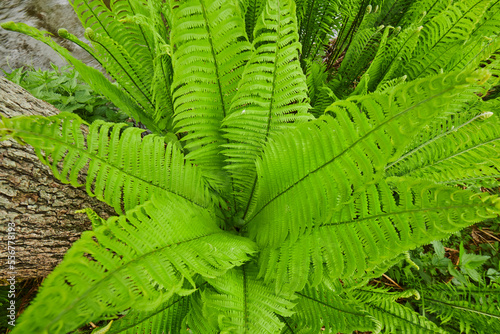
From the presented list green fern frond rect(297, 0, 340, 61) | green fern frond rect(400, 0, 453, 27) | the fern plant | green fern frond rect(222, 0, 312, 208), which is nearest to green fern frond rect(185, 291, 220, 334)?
the fern plant

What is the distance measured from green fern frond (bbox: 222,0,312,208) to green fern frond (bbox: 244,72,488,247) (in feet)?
0.47

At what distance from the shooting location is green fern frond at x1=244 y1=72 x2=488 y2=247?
57 centimetres

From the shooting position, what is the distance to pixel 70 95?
162cm

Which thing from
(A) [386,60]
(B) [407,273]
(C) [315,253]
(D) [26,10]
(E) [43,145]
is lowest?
(B) [407,273]

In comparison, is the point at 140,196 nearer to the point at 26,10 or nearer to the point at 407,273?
the point at 407,273

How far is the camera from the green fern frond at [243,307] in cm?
78

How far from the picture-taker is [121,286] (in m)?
0.52

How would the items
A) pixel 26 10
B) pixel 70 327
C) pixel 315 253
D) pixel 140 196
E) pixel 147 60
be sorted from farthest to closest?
pixel 26 10 → pixel 147 60 → pixel 140 196 → pixel 315 253 → pixel 70 327

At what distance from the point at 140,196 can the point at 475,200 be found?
94 centimetres

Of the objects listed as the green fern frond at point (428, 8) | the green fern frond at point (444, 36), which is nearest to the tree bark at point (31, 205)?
the green fern frond at point (444, 36)

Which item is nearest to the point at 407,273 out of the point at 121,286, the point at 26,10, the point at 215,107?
the point at 215,107

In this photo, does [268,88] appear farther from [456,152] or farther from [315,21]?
[315,21]

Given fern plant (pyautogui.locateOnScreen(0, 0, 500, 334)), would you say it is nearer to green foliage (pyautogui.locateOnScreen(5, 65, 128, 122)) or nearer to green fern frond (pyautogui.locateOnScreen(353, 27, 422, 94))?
green fern frond (pyautogui.locateOnScreen(353, 27, 422, 94))

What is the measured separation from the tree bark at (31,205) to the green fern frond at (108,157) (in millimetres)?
92
